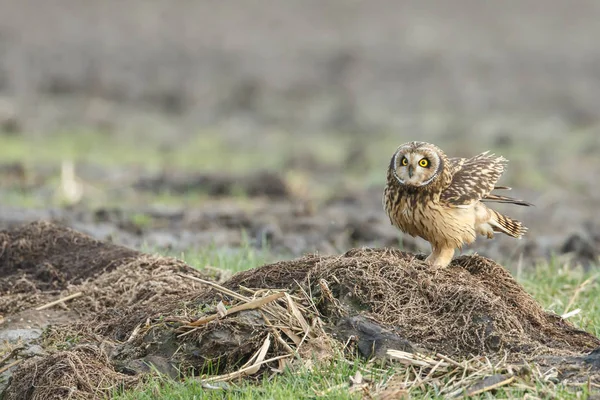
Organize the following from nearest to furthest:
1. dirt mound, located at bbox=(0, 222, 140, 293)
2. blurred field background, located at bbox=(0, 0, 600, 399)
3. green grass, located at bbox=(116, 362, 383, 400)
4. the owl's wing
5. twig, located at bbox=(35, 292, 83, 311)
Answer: green grass, located at bbox=(116, 362, 383, 400)
the owl's wing
twig, located at bbox=(35, 292, 83, 311)
dirt mound, located at bbox=(0, 222, 140, 293)
blurred field background, located at bbox=(0, 0, 600, 399)

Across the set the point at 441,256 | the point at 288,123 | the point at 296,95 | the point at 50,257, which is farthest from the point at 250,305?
the point at 296,95

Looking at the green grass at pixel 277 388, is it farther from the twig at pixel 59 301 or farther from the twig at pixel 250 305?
the twig at pixel 59 301

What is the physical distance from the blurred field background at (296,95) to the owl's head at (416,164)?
5.00 metres

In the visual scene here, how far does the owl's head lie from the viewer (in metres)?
6.75

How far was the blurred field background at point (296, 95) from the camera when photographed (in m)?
17.0

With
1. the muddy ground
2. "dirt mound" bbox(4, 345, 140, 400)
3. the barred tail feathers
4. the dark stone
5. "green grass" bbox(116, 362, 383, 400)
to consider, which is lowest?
the muddy ground

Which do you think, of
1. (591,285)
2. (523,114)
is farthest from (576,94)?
(591,285)

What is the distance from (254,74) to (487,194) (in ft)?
63.8

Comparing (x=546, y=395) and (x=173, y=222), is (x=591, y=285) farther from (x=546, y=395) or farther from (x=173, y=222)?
(x=173, y=222)

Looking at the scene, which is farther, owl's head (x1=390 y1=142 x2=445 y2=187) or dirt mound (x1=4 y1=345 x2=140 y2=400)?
owl's head (x1=390 y1=142 x2=445 y2=187)

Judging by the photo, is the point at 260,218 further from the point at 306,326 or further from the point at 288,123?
the point at 288,123

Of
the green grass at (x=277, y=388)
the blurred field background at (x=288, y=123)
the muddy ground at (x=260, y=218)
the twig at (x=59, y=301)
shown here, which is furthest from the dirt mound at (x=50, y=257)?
the green grass at (x=277, y=388)

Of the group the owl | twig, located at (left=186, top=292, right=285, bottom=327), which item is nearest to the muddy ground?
the owl

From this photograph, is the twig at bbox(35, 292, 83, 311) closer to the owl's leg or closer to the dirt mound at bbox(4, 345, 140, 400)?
the dirt mound at bbox(4, 345, 140, 400)
